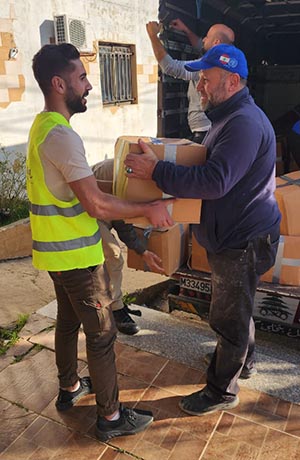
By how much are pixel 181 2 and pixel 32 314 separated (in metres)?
3.16

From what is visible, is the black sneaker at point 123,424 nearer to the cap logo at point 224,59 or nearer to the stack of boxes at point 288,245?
the stack of boxes at point 288,245

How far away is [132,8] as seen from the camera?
863cm

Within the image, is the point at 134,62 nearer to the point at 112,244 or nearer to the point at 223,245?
the point at 112,244

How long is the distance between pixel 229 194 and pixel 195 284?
112 centimetres

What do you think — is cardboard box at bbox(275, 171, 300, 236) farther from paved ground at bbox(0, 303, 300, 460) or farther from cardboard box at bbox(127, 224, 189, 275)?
paved ground at bbox(0, 303, 300, 460)

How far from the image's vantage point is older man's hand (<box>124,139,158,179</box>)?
2.17 meters

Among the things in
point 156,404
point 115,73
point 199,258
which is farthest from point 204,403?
point 115,73

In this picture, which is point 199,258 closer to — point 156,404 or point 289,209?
point 289,209

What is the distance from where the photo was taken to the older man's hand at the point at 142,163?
→ 7.11ft

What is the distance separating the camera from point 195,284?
315cm

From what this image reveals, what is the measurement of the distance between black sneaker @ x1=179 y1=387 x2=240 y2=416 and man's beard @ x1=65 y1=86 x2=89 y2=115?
67.0 inches

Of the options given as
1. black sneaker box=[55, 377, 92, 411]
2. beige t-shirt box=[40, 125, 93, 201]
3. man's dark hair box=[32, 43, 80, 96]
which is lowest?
black sneaker box=[55, 377, 92, 411]

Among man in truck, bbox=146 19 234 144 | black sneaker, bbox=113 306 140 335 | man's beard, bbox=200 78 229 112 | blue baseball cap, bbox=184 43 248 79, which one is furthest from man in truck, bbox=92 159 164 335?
man in truck, bbox=146 19 234 144

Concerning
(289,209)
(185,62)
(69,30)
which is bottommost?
(289,209)
